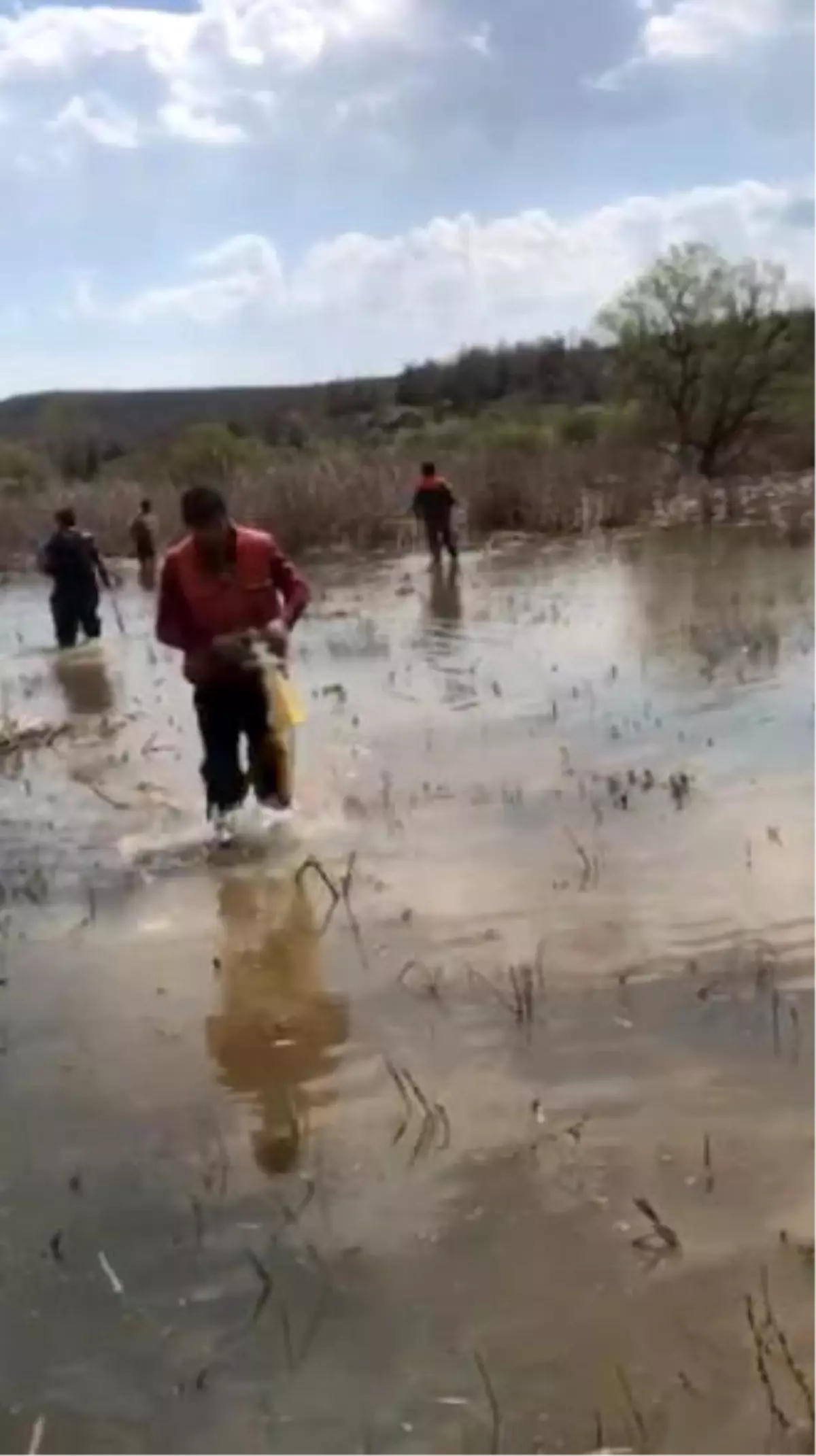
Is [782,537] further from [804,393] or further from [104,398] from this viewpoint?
[104,398]

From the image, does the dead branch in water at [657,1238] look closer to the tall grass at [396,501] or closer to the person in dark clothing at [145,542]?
the person in dark clothing at [145,542]

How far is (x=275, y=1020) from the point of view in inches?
236

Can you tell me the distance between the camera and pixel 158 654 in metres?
18.6

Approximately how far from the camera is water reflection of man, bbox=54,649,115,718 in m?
15.0

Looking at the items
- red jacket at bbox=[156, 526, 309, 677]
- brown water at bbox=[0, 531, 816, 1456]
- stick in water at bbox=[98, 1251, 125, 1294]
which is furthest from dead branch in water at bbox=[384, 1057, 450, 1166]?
red jacket at bbox=[156, 526, 309, 677]

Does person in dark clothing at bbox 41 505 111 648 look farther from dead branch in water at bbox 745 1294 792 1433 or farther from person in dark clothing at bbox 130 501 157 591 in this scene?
dead branch in water at bbox 745 1294 792 1433

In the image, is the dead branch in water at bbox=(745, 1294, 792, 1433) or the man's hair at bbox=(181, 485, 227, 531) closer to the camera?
the dead branch in water at bbox=(745, 1294, 792, 1433)

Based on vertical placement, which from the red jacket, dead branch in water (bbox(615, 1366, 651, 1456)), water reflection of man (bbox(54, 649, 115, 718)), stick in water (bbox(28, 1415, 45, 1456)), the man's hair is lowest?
water reflection of man (bbox(54, 649, 115, 718))

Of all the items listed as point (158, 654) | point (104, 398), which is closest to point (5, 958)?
point (158, 654)

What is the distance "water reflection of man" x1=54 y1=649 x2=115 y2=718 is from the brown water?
4039mm

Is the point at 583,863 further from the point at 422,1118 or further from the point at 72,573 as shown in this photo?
the point at 72,573

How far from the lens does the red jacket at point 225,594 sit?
8250mm

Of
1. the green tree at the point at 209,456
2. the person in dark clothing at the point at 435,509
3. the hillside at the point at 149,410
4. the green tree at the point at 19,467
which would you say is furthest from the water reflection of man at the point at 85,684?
the hillside at the point at 149,410

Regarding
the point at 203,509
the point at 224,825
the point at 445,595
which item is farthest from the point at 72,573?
the point at 203,509
